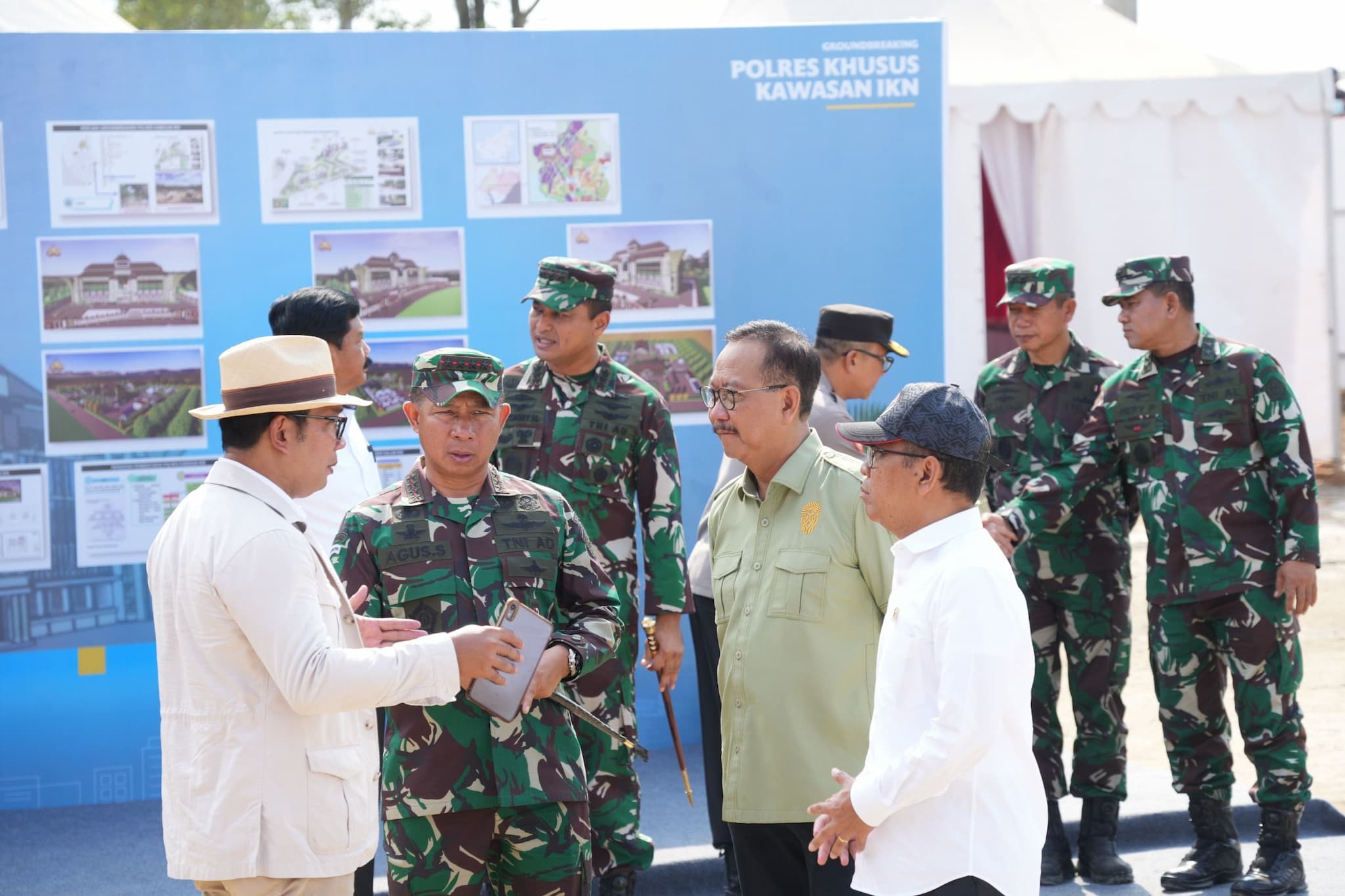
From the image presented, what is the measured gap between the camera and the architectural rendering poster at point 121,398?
5465 millimetres

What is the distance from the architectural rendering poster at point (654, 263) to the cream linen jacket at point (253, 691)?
330 centimetres

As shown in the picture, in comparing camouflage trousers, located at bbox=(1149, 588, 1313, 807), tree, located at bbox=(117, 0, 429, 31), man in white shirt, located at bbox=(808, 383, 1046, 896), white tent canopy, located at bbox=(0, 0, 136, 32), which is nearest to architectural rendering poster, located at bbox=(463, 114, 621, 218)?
white tent canopy, located at bbox=(0, 0, 136, 32)

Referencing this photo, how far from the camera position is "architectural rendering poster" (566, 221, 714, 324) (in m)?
5.78

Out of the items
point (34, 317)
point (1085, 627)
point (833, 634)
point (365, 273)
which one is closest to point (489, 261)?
point (365, 273)

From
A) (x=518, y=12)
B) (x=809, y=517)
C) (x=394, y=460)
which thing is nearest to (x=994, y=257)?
(x=518, y=12)

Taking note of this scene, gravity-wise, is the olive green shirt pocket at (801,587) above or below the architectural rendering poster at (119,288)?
below

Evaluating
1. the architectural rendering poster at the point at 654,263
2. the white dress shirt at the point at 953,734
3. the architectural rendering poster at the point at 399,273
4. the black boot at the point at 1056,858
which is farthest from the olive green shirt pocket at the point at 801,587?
the architectural rendering poster at the point at 399,273

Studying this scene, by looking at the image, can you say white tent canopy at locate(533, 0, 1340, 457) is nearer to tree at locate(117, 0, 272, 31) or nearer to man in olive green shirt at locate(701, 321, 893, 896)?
man in olive green shirt at locate(701, 321, 893, 896)

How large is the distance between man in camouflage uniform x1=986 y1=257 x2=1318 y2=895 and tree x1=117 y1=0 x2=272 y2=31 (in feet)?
51.9

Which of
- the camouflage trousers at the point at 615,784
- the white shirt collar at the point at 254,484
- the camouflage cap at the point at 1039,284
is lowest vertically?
the camouflage trousers at the point at 615,784

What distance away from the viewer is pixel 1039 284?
5.04m

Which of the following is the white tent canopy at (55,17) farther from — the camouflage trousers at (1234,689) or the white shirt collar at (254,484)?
the camouflage trousers at (1234,689)

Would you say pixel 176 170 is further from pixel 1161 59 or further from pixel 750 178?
pixel 1161 59

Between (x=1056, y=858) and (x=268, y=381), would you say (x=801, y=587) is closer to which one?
(x=268, y=381)
